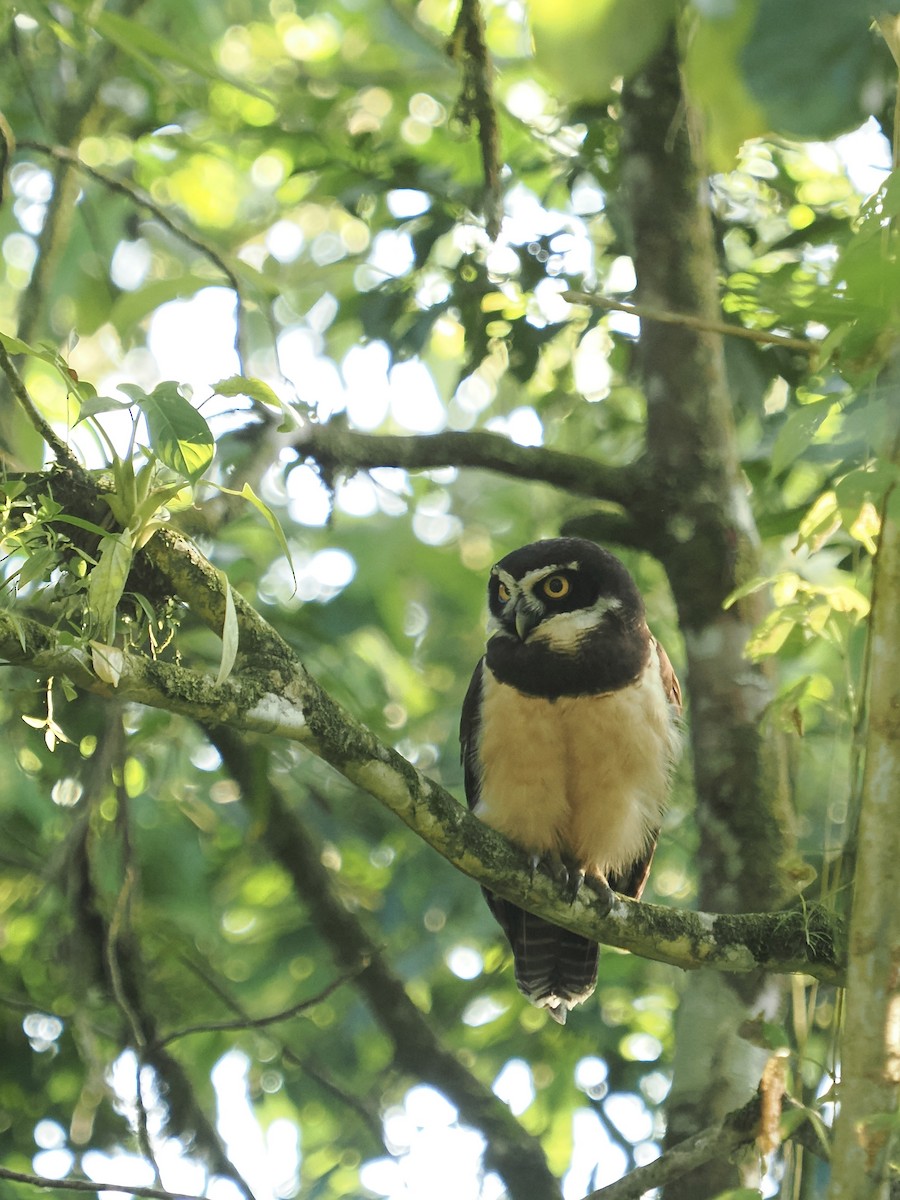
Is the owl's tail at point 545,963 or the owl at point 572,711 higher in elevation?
the owl at point 572,711

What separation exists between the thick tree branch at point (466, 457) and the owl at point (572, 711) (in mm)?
290

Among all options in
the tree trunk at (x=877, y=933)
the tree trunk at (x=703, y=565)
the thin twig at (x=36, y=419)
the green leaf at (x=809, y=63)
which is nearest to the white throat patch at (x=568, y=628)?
the tree trunk at (x=703, y=565)

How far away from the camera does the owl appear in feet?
12.5

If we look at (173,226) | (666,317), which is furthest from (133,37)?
(173,226)

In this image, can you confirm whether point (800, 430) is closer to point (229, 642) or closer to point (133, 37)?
point (229, 642)

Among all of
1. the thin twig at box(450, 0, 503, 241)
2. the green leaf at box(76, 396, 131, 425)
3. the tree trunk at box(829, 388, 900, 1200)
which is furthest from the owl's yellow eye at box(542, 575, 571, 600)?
the green leaf at box(76, 396, 131, 425)

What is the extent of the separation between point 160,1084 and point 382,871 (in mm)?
1707

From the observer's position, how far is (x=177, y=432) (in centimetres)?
173

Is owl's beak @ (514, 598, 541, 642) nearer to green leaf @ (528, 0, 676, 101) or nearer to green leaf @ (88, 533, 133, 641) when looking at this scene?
green leaf @ (88, 533, 133, 641)

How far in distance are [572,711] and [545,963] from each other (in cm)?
107

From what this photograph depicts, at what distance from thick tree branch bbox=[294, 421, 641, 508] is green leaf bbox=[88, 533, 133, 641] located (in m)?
1.96

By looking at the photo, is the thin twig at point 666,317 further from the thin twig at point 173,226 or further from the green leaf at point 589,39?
the thin twig at point 173,226

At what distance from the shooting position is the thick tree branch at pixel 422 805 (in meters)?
1.99

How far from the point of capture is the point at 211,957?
5.43m
